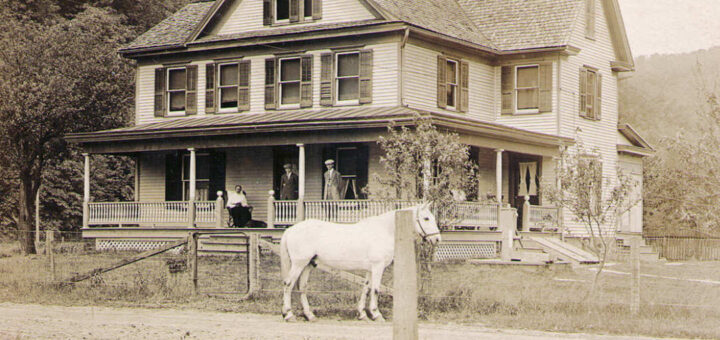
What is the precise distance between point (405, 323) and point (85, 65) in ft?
98.0

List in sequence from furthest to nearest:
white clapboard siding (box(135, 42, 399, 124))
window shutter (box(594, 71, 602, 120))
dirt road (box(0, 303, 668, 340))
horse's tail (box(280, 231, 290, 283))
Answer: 1. window shutter (box(594, 71, 602, 120))
2. white clapboard siding (box(135, 42, 399, 124))
3. horse's tail (box(280, 231, 290, 283))
4. dirt road (box(0, 303, 668, 340))

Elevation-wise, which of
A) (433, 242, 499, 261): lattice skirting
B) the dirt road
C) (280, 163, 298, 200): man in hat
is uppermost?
(280, 163, 298, 200): man in hat

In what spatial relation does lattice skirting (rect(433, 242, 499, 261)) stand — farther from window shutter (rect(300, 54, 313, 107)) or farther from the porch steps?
window shutter (rect(300, 54, 313, 107))

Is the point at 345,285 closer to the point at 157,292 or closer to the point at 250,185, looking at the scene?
the point at 157,292

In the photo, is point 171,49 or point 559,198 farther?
point 171,49

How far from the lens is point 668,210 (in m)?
42.3

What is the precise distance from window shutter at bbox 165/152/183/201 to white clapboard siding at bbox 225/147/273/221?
210cm

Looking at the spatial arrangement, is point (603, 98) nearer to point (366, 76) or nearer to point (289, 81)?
point (366, 76)

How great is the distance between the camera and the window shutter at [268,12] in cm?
3212

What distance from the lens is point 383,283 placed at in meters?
18.8

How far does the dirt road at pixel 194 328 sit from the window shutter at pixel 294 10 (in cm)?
1697

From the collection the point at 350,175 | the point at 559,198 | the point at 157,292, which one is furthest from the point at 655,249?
the point at 157,292

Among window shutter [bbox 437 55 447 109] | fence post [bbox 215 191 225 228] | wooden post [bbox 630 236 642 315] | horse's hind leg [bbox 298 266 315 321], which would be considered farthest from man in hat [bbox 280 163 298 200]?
wooden post [bbox 630 236 642 315]

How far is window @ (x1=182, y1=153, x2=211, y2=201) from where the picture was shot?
33.3 meters
